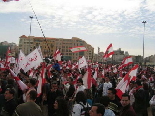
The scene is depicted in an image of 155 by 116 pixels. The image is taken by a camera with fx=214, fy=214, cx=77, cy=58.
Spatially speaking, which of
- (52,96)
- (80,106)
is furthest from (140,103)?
(80,106)

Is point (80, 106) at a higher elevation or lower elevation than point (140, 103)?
higher

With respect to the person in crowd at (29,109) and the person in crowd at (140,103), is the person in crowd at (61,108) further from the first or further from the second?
the person in crowd at (140,103)

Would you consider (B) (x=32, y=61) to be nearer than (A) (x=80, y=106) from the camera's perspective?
No

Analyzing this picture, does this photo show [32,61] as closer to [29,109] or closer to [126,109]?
[29,109]

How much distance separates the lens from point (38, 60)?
1047 centimetres

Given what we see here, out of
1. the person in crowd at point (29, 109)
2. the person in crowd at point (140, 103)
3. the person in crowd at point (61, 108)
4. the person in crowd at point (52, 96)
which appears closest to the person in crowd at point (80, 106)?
the person in crowd at point (61, 108)

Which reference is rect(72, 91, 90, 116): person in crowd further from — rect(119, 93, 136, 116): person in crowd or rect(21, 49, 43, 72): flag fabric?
rect(21, 49, 43, 72): flag fabric

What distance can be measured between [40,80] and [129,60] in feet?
39.2

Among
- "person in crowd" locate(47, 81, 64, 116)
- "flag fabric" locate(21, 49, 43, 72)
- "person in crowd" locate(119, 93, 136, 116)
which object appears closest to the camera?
"person in crowd" locate(119, 93, 136, 116)

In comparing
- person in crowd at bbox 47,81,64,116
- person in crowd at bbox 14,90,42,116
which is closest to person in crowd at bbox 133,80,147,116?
person in crowd at bbox 47,81,64,116

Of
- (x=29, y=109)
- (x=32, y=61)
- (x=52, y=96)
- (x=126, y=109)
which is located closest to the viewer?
(x=29, y=109)

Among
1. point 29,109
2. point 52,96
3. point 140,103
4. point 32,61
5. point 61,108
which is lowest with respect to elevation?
point 140,103

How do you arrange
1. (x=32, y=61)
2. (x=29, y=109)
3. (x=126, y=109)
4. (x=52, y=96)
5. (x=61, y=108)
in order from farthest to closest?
(x=32, y=61)
(x=52, y=96)
(x=61, y=108)
(x=126, y=109)
(x=29, y=109)

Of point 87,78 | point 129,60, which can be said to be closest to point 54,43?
point 129,60
